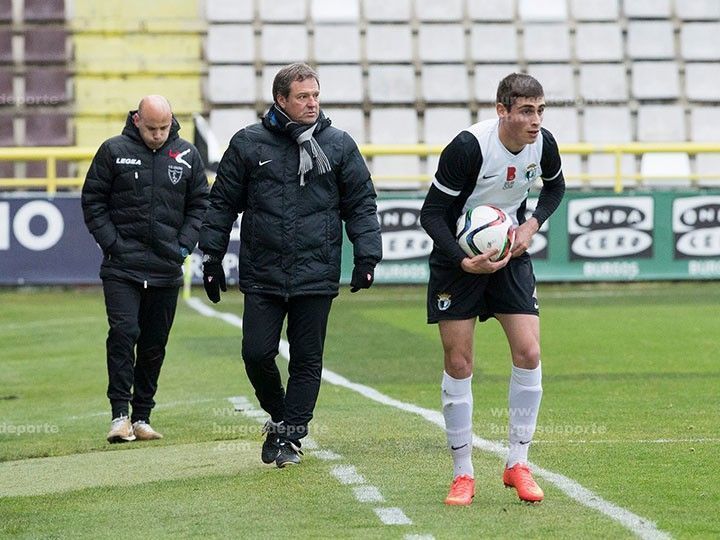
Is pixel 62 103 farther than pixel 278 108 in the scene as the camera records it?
Yes

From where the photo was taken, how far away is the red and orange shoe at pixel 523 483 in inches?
259

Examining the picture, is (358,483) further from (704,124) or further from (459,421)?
(704,124)

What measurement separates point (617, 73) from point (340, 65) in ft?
15.3

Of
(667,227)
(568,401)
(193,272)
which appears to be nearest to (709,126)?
(667,227)

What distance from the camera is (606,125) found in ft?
84.2

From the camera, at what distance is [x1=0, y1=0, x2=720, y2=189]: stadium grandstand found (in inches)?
976

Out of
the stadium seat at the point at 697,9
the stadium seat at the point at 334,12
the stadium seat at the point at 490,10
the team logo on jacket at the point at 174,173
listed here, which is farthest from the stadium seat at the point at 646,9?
the team logo on jacket at the point at 174,173

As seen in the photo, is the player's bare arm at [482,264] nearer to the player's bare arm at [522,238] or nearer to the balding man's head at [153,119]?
the player's bare arm at [522,238]

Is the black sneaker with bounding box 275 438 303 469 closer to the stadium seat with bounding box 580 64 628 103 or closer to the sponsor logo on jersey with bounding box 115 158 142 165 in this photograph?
the sponsor logo on jersey with bounding box 115 158 142 165

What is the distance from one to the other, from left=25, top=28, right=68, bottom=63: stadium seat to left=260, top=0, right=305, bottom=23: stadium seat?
3299 millimetres

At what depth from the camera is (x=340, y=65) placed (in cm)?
2547

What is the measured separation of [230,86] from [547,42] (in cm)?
537

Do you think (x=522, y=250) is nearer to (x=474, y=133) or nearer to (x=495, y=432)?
(x=474, y=133)

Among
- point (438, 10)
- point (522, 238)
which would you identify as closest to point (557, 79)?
point (438, 10)
